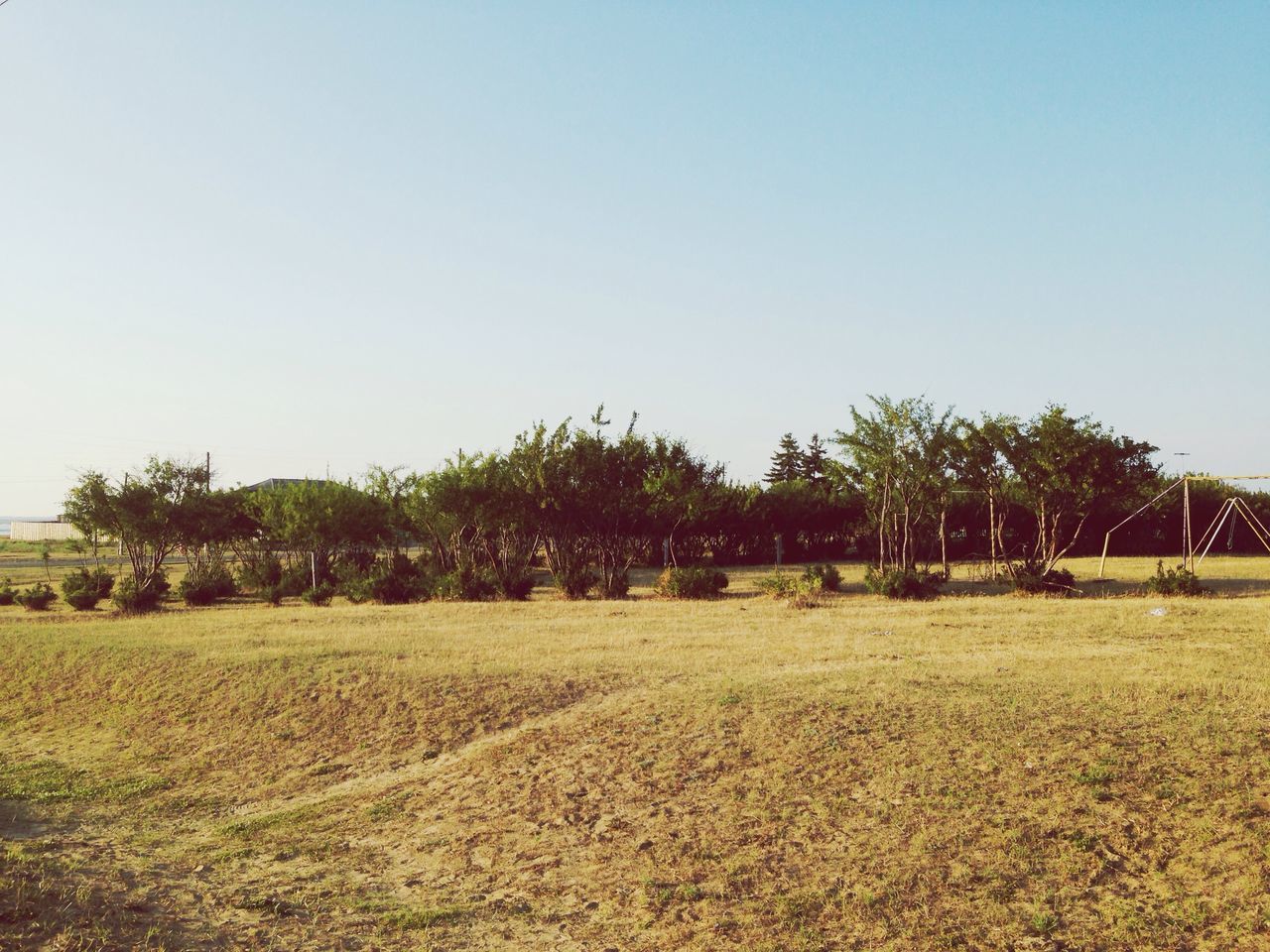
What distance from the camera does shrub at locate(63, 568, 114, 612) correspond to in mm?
28156

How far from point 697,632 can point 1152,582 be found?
13531 millimetres

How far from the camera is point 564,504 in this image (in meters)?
30.1

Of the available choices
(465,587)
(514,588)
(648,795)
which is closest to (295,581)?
(465,587)

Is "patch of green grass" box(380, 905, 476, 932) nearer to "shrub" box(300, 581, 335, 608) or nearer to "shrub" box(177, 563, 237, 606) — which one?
"shrub" box(300, 581, 335, 608)

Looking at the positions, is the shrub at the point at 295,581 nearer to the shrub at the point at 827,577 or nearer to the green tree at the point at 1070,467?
the shrub at the point at 827,577

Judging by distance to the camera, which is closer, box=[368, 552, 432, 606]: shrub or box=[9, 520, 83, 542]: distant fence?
box=[368, 552, 432, 606]: shrub

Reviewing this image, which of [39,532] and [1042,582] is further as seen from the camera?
[39,532]

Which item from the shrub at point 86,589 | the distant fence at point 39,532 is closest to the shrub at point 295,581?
the shrub at point 86,589

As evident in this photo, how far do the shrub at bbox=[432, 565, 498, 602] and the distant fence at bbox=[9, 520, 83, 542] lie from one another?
8520 cm

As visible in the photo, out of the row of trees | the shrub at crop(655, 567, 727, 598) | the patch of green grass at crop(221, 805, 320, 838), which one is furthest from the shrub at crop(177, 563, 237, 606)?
the patch of green grass at crop(221, 805, 320, 838)

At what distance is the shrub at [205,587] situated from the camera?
1171 inches

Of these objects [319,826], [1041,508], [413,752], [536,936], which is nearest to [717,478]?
[1041,508]

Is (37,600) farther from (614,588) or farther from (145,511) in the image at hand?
(614,588)

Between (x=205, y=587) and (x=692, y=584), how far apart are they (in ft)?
50.3
